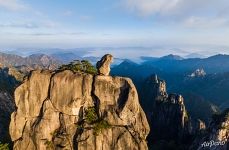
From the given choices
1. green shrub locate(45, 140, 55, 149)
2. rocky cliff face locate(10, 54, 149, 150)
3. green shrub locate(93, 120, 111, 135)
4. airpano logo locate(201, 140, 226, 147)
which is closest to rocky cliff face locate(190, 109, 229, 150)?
airpano logo locate(201, 140, 226, 147)

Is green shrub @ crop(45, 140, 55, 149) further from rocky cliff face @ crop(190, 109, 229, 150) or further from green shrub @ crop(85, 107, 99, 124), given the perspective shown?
rocky cliff face @ crop(190, 109, 229, 150)

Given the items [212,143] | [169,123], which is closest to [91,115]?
[212,143]

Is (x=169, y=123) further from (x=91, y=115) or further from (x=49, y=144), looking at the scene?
(x=49, y=144)

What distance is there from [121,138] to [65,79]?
18.4 metres

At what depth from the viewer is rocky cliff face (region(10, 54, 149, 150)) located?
9669cm

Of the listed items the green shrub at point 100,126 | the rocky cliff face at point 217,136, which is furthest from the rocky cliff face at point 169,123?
the green shrub at point 100,126

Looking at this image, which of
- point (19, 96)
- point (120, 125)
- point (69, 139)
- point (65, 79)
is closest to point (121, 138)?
point (120, 125)

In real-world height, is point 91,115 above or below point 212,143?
above

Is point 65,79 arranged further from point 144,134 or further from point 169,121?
point 169,121

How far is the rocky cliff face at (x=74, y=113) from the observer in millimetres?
96688

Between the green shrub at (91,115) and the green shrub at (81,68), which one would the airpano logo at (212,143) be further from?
the green shrub at (81,68)

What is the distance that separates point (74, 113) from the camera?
97.8m

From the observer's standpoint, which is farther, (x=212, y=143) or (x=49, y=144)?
(x=212, y=143)

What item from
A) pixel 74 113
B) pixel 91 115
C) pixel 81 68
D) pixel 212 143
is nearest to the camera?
pixel 91 115
